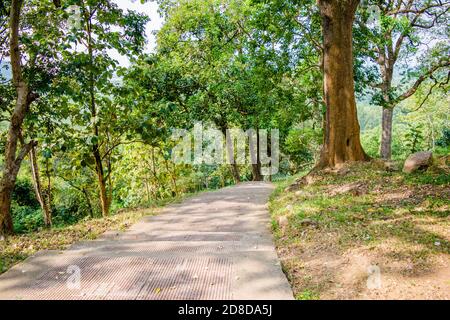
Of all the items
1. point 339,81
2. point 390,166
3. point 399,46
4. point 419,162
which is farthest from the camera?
point 399,46

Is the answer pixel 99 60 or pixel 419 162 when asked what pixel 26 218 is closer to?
pixel 99 60

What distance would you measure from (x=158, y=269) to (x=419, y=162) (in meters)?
5.78

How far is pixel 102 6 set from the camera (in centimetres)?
789

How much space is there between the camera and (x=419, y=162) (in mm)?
7234

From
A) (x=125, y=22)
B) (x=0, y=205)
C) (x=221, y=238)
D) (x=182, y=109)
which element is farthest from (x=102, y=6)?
(x=182, y=109)

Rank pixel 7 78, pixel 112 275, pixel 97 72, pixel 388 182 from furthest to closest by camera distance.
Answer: pixel 7 78 → pixel 97 72 → pixel 388 182 → pixel 112 275

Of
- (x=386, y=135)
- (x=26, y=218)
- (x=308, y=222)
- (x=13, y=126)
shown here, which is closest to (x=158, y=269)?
(x=308, y=222)

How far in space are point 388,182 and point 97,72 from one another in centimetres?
603

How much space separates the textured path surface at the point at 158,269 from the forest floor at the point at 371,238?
35 centimetres

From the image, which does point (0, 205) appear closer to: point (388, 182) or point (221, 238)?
point (221, 238)

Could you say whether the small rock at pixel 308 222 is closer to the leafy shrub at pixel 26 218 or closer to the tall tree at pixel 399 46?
the tall tree at pixel 399 46

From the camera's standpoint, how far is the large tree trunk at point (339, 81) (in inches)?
333

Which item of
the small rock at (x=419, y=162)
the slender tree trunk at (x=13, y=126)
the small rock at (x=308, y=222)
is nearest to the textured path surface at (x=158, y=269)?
the small rock at (x=308, y=222)

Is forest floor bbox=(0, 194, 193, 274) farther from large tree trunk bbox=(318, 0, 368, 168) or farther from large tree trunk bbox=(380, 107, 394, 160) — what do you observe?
large tree trunk bbox=(380, 107, 394, 160)
